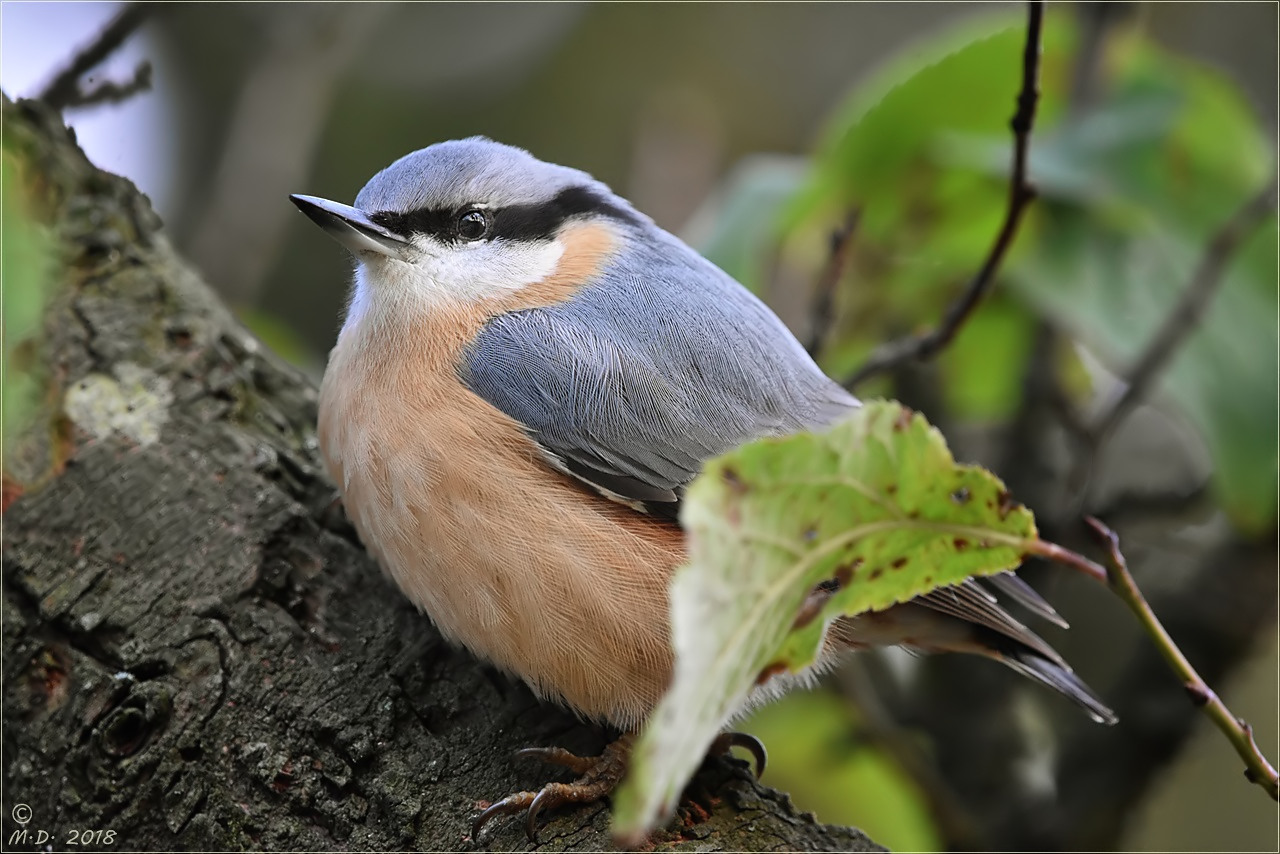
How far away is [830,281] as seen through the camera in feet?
8.34

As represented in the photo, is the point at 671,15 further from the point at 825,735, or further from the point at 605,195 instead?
the point at 825,735

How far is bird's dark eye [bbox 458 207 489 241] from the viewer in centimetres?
229

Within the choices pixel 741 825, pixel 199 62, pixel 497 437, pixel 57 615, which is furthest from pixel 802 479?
pixel 199 62

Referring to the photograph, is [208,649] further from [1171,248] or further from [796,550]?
[1171,248]

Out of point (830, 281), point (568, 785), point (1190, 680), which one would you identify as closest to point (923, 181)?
point (830, 281)

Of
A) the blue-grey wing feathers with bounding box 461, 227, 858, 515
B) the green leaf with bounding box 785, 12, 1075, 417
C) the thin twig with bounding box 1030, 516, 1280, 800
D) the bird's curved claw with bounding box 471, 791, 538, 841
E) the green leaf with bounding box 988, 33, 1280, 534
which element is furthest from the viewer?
the green leaf with bounding box 785, 12, 1075, 417

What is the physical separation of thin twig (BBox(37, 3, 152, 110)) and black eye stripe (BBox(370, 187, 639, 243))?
0.68 m

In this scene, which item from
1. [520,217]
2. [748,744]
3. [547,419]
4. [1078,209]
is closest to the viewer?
[547,419]

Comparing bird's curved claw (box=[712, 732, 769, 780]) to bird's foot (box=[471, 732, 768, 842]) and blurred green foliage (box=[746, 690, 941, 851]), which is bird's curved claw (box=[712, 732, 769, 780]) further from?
blurred green foliage (box=[746, 690, 941, 851])

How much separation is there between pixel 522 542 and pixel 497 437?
0.22 meters

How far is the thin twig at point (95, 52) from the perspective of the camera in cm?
223

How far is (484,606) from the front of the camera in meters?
1.86

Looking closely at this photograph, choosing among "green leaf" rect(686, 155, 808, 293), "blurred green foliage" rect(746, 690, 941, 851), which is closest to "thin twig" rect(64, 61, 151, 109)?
"green leaf" rect(686, 155, 808, 293)

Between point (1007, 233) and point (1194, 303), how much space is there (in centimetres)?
60
